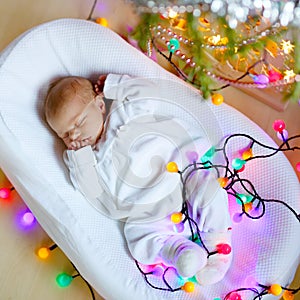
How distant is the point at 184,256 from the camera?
1.25 m

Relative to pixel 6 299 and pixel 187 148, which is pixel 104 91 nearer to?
pixel 187 148

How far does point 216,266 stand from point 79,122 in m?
0.50

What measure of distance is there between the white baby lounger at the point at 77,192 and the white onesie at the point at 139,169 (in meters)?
0.05

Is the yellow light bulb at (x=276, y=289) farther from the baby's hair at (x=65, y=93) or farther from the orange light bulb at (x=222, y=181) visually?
the baby's hair at (x=65, y=93)

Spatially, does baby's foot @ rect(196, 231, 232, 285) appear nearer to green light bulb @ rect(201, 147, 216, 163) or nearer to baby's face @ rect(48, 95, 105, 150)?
green light bulb @ rect(201, 147, 216, 163)

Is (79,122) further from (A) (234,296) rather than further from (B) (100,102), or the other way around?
(A) (234,296)

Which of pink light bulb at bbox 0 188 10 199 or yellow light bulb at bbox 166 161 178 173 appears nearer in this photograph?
yellow light bulb at bbox 166 161 178 173

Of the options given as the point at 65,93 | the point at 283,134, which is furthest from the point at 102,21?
the point at 283,134

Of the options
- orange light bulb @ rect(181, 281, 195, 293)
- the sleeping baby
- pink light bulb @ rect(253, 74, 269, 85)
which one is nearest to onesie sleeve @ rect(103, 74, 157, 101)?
the sleeping baby

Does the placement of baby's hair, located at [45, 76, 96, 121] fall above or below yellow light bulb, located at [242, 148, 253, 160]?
above

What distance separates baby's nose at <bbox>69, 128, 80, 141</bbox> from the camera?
1.34 meters

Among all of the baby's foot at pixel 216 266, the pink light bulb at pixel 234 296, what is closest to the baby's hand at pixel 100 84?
the baby's foot at pixel 216 266

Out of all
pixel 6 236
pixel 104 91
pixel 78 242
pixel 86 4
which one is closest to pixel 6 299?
pixel 6 236

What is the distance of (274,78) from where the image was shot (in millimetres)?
1281
